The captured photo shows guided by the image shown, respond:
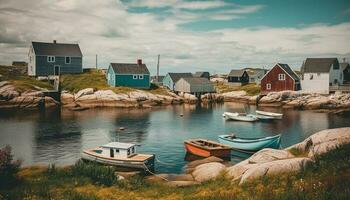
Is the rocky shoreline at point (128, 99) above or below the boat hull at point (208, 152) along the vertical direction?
above

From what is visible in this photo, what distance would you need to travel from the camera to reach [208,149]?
38.1 metres

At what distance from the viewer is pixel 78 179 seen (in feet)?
77.8

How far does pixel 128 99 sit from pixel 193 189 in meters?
67.0

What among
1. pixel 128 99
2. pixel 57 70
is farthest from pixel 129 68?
pixel 57 70

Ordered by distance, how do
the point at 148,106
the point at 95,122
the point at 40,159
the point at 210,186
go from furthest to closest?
the point at 148,106 → the point at 95,122 → the point at 40,159 → the point at 210,186

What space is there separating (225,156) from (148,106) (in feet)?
170

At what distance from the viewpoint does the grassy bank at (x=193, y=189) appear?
16.3 m

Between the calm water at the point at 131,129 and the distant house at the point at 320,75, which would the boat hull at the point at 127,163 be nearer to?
the calm water at the point at 131,129

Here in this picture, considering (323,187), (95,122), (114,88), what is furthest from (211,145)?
(114,88)

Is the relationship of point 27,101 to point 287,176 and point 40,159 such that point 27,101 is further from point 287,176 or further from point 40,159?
point 287,176

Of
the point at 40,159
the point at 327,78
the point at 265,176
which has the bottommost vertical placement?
the point at 40,159

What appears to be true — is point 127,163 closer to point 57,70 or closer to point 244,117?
point 244,117

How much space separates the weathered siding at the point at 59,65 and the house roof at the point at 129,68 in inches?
494

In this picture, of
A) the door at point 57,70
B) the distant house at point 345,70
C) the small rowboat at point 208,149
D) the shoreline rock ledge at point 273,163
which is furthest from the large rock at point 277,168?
the distant house at point 345,70
